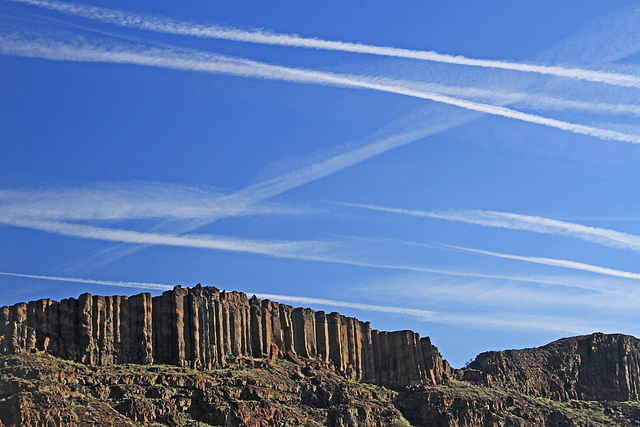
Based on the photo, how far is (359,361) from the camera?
19450 centimetres

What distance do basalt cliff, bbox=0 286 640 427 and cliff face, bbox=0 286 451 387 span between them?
169 mm

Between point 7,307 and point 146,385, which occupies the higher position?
point 7,307

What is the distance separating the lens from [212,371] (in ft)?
534

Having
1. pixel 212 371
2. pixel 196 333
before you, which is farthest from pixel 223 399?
pixel 196 333

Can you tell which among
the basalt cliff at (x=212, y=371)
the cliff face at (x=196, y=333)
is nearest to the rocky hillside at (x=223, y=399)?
the basalt cliff at (x=212, y=371)

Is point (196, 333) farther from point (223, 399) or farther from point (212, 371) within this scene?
point (223, 399)

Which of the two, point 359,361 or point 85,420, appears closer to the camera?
point 85,420

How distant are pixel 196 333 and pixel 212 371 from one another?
5.68 metres

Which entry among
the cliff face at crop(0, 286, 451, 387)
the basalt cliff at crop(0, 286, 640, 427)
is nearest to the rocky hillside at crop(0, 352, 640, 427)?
the basalt cliff at crop(0, 286, 640, 427)

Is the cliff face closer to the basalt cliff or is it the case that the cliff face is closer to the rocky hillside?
the basalt cliff

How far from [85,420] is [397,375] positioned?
2810 inches

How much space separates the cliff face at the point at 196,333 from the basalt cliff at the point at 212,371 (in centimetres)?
17

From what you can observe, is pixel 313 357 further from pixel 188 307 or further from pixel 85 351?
pixel 85 351

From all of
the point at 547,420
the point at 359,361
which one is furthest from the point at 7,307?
the point at 547,420
